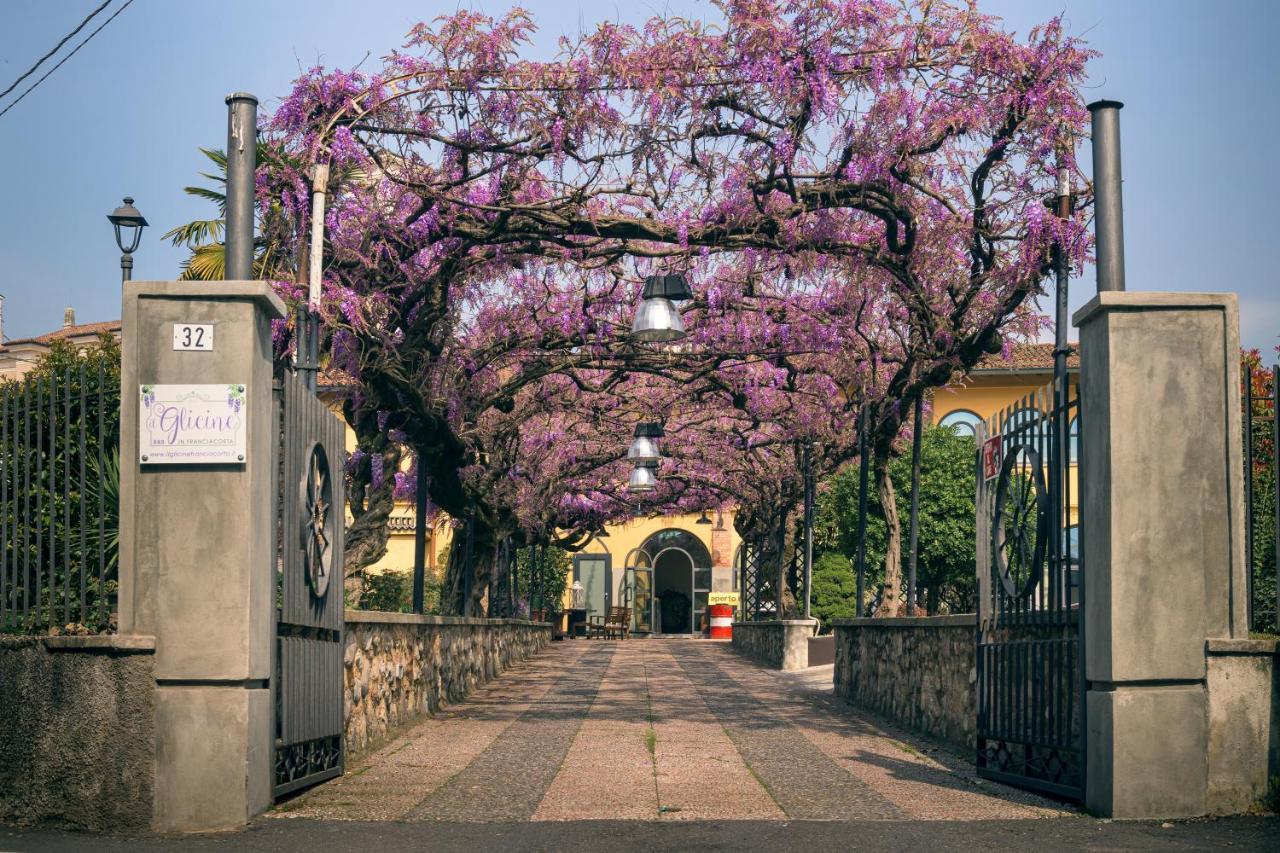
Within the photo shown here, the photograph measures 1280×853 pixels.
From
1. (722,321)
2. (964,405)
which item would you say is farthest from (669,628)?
(722,321)

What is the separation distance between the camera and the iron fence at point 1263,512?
7.35m

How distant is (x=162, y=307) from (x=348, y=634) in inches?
142

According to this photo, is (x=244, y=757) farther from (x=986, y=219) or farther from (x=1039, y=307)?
(x=1039, y=307)

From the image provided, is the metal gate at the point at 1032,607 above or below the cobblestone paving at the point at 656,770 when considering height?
above

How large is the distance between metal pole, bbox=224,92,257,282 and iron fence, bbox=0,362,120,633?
3.06 ft

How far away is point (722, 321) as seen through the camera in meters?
17.5

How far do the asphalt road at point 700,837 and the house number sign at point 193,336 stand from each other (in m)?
2.48

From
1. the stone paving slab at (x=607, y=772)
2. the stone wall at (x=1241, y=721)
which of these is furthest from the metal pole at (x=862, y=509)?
the stone wall at (x=1241, y=721)

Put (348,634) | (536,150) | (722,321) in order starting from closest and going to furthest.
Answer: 1. (348,634)
2. (536,150)
3. (722,321)

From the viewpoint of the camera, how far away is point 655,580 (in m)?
57.0

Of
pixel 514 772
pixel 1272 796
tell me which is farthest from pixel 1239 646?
pixel 514 772

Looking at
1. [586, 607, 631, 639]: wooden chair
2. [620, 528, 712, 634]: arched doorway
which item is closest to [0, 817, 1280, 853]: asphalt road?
[586, 607, 631, 639]: wooden chair

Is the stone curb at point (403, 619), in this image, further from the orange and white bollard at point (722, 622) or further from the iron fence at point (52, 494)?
the orange and white bollard at point (722, 622)

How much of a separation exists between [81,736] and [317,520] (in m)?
2.05
